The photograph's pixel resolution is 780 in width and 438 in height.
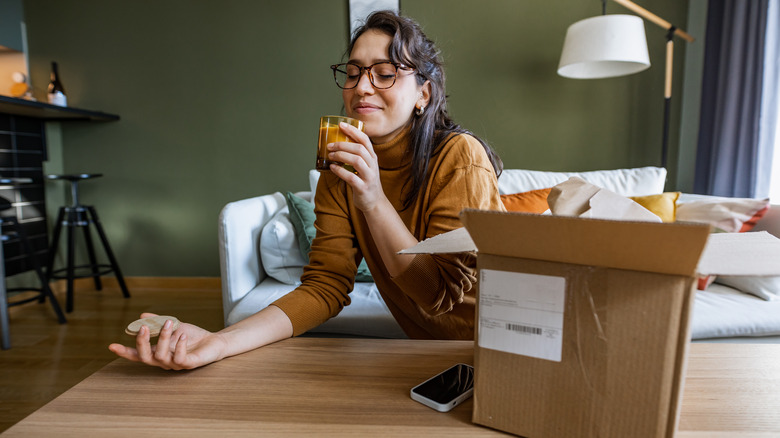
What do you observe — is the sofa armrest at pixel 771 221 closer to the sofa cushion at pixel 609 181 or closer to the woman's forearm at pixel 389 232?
the sofa cushion at pixel 609 181

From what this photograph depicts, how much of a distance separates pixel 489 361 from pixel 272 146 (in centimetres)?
301

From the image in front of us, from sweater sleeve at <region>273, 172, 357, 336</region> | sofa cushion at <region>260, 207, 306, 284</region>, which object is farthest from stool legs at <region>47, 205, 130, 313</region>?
sweater sleeve at <region>273, 172, 357, 336</region>

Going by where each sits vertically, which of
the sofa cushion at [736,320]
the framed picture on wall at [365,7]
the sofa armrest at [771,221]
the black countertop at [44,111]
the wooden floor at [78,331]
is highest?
the framed picture on wall at [365,7]

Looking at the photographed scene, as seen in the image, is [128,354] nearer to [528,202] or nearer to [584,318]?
[584,318]

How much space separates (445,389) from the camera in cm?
56

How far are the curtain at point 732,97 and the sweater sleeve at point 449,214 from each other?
2135mm

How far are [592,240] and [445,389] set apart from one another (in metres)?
0.28

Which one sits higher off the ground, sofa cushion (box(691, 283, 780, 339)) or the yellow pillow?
the yellow pillow

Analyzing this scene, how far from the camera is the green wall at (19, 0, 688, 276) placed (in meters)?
3.00

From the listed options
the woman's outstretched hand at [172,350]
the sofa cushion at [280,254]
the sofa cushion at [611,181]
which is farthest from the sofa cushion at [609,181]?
the woman's outstretched hand at [172,350]

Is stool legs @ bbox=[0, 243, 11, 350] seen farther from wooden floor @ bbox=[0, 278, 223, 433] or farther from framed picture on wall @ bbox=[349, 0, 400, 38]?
framed picture on wall @ bbox=[349, 0, 400, 38]

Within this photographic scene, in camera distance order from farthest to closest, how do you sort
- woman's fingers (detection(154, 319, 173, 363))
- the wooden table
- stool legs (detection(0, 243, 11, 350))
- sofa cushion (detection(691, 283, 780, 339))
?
stool legs (detection(0, 243, 11, 350)), sofa cushion (detection(691, 283, 780, 339)), woman's fingers (detection(154, 319, 173, 363)), the wooden table

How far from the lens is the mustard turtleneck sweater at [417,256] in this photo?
0.83 metres

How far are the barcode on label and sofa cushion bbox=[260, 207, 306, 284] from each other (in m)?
1.50
